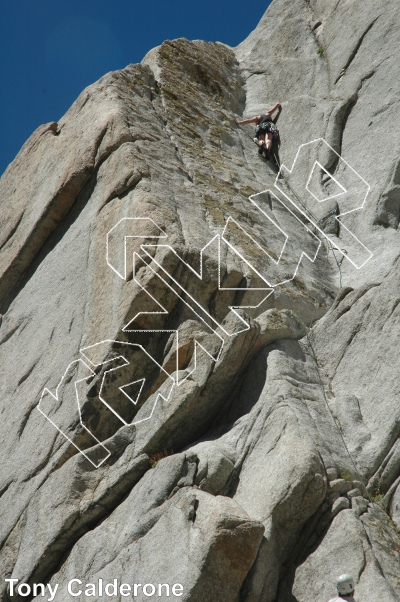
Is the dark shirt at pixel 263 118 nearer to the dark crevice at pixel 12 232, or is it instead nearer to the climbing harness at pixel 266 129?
the climbing harness at pixel 266 129

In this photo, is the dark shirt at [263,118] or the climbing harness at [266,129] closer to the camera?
the climbing harness at [266,129]

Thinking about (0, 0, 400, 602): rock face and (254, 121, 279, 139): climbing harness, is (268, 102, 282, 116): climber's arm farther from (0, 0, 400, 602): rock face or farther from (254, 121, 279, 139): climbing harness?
(254, 121, 279, 139): climbing harness

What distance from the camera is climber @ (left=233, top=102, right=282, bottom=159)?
22.9 meters

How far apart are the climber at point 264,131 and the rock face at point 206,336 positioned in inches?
14.7

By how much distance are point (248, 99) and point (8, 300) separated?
11239 mm

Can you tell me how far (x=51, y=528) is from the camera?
1223 centimetres

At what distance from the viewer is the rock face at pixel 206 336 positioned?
10.5 m

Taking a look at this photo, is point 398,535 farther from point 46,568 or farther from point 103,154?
point 103,154

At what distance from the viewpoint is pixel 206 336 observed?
13.9 m

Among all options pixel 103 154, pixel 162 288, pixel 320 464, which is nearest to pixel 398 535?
pixel 320 464

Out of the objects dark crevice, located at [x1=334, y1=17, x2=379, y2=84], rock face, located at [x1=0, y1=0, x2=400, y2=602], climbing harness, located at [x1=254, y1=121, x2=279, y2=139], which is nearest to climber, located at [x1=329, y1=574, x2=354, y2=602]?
rock face, located at [x1=0, y1=0, x2=400, y2=602]

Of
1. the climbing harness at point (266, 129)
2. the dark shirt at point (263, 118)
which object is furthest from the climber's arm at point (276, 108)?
the climbing harness at point (266, 129)

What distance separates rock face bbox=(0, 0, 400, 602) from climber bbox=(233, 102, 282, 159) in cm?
37

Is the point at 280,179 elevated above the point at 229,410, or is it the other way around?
the point at 280,179
